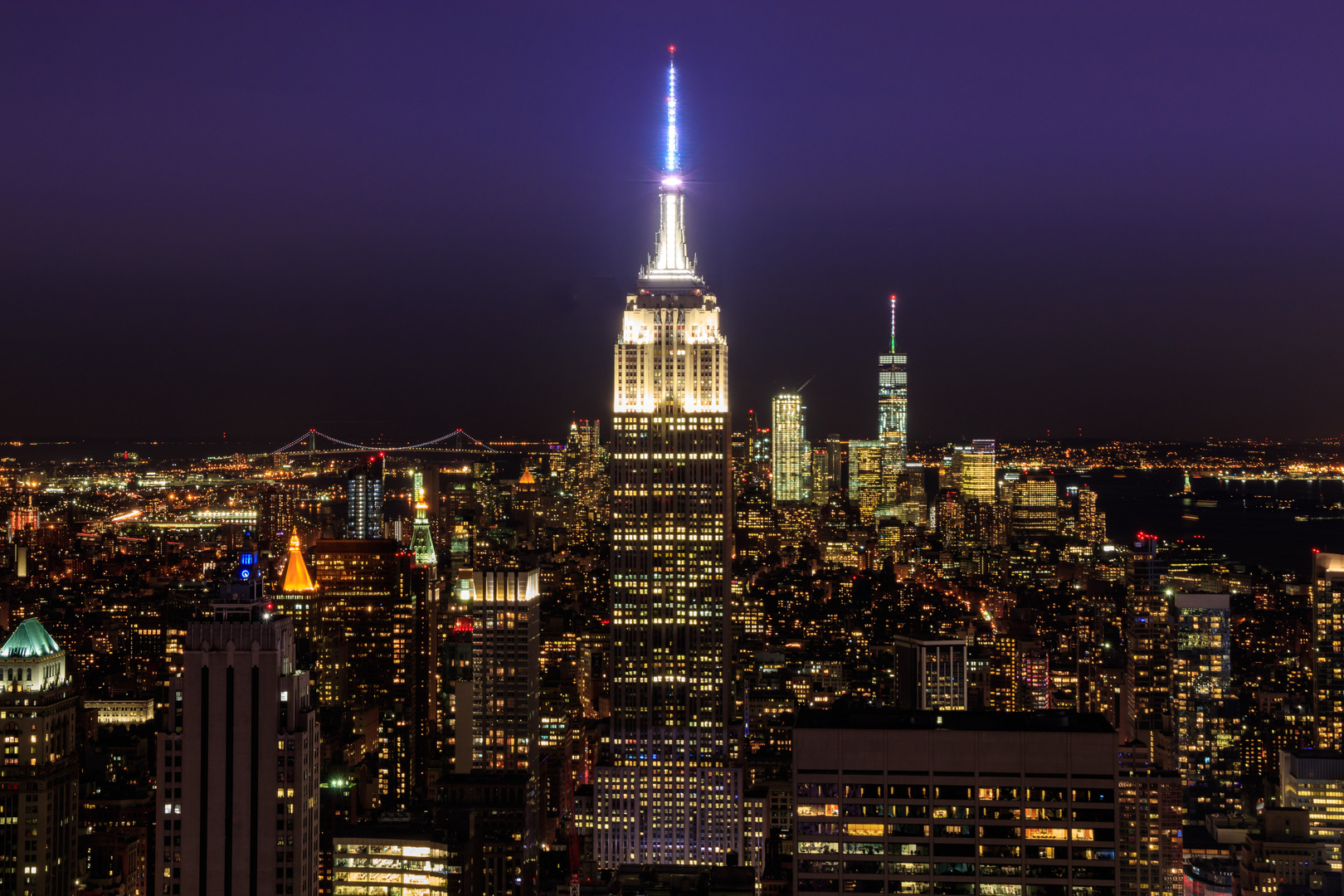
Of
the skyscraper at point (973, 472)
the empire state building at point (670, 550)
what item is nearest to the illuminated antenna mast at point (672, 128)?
the empire state building at point (670, 550)

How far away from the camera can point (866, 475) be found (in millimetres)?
100000

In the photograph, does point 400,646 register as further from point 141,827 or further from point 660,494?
point 141,827

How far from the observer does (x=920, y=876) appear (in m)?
17.1

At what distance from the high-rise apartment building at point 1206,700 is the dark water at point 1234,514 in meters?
9.23

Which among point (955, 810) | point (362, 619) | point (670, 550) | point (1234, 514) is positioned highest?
point (1234, 514)

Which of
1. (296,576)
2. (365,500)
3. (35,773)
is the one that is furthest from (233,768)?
(365,500)

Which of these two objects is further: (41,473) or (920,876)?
(41,473)

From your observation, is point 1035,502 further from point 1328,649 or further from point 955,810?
point 955,810

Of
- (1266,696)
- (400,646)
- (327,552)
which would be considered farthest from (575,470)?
(1266,696)

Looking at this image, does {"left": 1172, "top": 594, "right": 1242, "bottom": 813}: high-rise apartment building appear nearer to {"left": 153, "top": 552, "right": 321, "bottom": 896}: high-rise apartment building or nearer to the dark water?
the dark water

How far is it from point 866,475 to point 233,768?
275 ft

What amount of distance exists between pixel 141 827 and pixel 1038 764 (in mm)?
16847

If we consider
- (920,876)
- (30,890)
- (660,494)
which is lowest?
(30,890)

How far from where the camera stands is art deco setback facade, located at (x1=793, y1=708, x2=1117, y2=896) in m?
17.0
